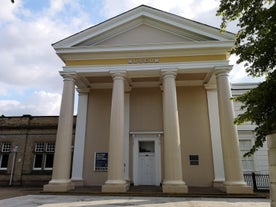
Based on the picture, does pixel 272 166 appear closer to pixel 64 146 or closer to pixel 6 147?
pixel 64 146

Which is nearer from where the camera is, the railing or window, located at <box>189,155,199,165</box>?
the railing

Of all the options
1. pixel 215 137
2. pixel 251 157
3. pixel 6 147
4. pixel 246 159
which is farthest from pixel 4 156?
pixel 251 157

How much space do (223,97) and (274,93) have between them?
23.7ft

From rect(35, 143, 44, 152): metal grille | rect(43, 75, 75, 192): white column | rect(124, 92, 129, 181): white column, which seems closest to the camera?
rect(43, 75, 75, 192): white column

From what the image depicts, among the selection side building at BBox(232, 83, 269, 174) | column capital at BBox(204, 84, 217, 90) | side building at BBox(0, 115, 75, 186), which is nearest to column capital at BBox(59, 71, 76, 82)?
side building at BBox(0, 115, 75, 186)

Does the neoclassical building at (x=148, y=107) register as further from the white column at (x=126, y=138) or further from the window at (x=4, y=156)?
the window at (x=4, y=156)

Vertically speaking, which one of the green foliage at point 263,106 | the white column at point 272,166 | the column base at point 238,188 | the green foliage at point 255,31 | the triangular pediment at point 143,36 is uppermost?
the triangular pediment at point 143,36

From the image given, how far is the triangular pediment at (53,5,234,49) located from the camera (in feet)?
44.0

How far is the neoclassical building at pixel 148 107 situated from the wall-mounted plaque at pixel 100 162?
2.4 inches

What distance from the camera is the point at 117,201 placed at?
9.07m

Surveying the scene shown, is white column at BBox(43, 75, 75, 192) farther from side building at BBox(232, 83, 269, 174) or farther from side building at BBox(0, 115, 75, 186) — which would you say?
side building at BBox(232, 83, 269, 174)

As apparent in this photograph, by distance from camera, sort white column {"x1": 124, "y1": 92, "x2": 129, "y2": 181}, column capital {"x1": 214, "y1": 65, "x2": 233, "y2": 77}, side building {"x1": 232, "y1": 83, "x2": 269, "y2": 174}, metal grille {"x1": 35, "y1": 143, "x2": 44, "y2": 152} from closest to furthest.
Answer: column capital {"x1": 214, "y1": 65, "x2": 233, "y2": 77} → white column {"x1": 124, "y1": 92, "x2": 129, "y2": 181} → side building {"x1": 232, "y1": 83, "x2": 269, "y2": 174} → metal grille {"x1": 35, "y1": 143, "x2": 44, "y2": 152}

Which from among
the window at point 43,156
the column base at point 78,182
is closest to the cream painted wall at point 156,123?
the column base at point 78,182

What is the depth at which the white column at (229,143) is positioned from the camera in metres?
10.9
